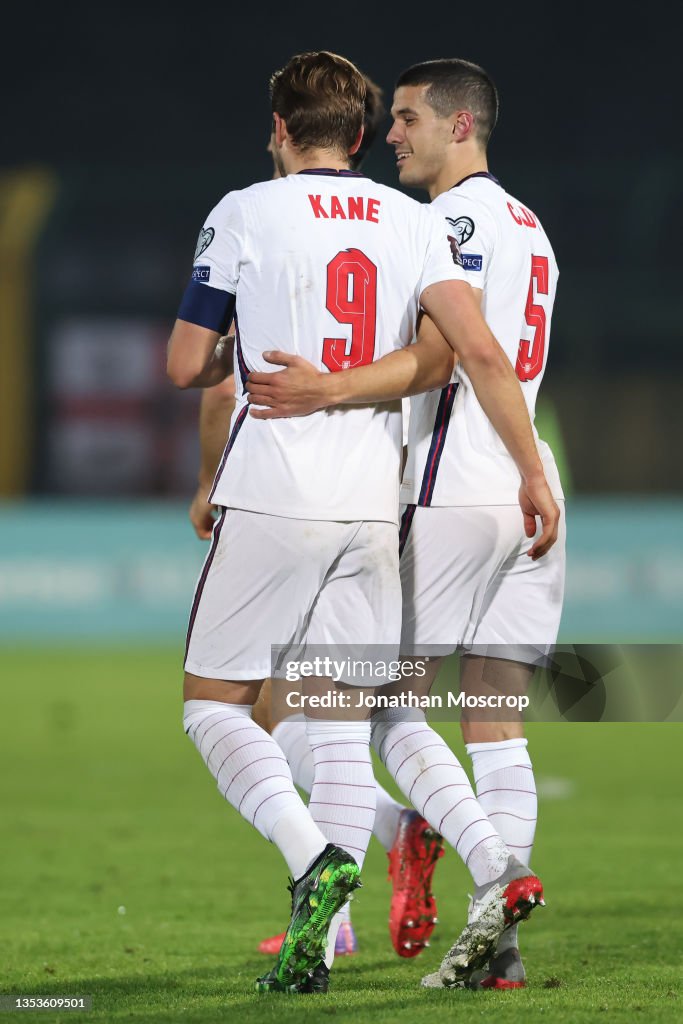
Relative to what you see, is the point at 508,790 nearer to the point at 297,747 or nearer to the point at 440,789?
the point at 440,789

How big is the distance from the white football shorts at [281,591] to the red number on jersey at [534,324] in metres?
0.63

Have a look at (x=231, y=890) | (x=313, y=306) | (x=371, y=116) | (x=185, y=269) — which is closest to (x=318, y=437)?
(x=313, y=306)

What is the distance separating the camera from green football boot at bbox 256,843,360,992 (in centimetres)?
268

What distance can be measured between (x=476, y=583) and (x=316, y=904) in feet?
2.81

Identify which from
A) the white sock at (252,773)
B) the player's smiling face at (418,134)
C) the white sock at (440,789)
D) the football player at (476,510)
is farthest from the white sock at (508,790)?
the player's smiling face at (418,134)

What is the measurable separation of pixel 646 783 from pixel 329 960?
4.06 meters

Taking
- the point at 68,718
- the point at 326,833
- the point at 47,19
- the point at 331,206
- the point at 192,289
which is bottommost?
the point at 68,718

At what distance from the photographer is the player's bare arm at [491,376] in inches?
117

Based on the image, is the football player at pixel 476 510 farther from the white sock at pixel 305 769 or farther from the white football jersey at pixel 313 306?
the white sock at pixel 305 769

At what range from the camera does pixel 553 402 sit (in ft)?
46.4

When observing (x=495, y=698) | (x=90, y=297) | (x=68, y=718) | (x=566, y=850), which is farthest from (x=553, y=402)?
(x=495, y=698)

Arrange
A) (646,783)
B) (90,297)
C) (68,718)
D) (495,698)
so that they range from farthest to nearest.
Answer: (90,297) < (68,718) < (646,783) < (495,698)

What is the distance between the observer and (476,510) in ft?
10.5

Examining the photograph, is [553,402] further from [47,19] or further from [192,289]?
[192,289]
